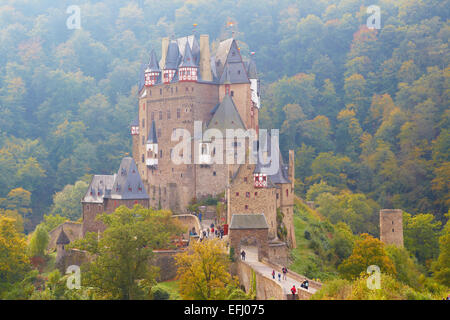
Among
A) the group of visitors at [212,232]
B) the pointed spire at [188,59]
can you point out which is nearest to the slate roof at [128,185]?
the group of visitors at [212,232]

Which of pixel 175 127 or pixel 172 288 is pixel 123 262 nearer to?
pixel 172 288

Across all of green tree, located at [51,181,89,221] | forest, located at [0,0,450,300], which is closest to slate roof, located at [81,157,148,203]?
forest, located at [0,0,450,300]

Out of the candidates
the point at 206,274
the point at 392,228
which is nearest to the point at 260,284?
the point at 206,274

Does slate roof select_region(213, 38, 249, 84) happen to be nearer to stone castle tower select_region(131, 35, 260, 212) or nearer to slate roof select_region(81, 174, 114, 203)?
stone castle tower select_region(131, 35, 260, 212)

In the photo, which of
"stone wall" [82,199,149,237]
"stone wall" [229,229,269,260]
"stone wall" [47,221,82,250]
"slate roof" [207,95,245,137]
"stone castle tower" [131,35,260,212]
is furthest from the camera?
"stone wall" [47,221,82,250]

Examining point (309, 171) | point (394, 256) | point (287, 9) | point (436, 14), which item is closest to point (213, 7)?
point (287, 9)

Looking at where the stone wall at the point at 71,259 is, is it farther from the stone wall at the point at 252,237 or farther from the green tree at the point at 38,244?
the stone wall at the point at 252,237
